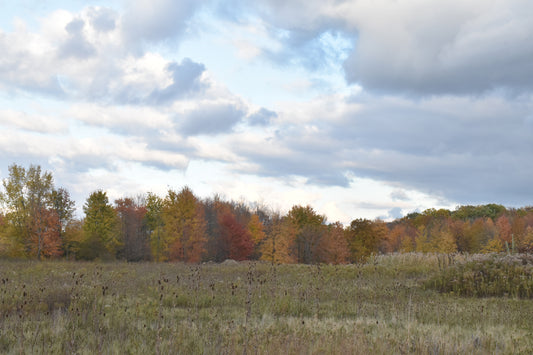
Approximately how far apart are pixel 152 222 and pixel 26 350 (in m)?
57.1

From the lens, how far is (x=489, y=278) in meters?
16.2

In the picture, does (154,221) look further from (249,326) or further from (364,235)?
(249,326)

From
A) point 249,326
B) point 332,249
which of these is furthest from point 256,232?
point 249,326

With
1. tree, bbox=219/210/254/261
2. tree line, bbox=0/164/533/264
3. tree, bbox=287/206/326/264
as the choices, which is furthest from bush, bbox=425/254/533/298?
tree, bbox=287/206/326/264

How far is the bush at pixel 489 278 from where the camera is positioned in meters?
15.2

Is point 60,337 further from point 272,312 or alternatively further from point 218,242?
point 218,242

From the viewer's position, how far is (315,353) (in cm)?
583

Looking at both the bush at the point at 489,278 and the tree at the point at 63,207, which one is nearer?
the bush at the point at 489,278

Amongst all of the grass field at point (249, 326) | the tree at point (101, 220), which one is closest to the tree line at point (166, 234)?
the tree at point (101, 220)

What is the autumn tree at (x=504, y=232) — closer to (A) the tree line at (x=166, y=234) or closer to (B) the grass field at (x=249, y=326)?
(A) the tree line at (x=166, y=234)

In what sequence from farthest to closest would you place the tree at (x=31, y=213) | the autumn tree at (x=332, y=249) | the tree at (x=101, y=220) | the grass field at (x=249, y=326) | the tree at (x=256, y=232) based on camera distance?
the tree at (x=256, y=232), the autumn tree at (x=332, y=249), the tree at (x=101, y=220), the tree at (x=31, y=213), the grass field at (x=249, y=326)

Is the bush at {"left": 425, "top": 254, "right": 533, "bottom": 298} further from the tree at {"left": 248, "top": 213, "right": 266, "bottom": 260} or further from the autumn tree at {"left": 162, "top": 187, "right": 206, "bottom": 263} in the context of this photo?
the tree at {"left": 248, "top": 213, "right": 266, "bottom": 260}

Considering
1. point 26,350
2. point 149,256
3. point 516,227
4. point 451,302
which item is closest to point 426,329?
point 451,302

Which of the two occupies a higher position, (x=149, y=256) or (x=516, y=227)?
(x=516, y=227)
